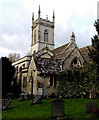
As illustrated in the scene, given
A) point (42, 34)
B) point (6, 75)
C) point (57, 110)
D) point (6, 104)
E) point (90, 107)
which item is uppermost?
point (42, 34)

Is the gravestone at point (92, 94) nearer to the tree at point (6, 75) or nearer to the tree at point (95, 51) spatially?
the tree at point (95, 51)

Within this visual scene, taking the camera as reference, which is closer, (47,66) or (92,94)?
(92,94)

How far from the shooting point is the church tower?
57.1 metres

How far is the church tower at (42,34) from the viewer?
187 ft

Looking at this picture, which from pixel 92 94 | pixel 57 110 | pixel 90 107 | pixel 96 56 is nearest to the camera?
pixel 57 110

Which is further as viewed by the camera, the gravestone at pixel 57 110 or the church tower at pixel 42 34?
the church tower at pixel 42 34

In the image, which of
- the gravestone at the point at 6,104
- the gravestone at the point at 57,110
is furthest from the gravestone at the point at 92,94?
the gravestone at the point at 57,110

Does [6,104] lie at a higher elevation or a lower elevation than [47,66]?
lower

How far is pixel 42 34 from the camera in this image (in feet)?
190

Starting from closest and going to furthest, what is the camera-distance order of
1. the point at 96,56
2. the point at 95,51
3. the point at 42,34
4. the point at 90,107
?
the point at 90,107, the point at 96,56, the point at 95,51, the point at 42,34

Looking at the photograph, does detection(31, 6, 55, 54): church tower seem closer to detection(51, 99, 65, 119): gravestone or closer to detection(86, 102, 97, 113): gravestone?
detection(51, 99, 65, 119): gravestone

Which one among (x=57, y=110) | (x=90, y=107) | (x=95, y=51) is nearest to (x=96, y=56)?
(x=95, y=51)

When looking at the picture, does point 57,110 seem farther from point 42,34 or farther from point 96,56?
point 42,34

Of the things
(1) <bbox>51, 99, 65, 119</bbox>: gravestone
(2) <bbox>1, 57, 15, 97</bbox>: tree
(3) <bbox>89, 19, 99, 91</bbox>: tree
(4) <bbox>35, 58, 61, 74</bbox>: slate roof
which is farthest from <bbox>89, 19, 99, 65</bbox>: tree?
(2) <bbox>1, 57, 15, 97</bbox>: tree
